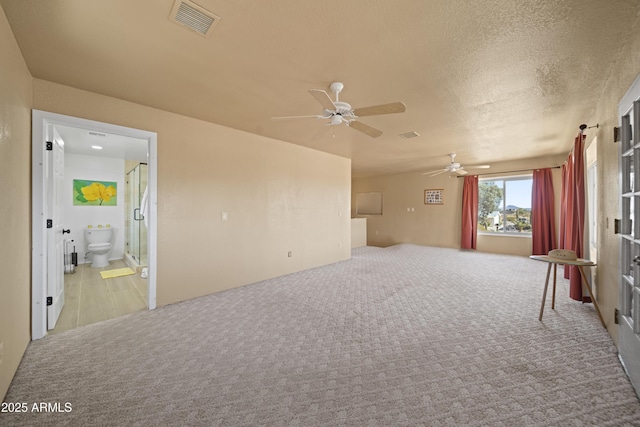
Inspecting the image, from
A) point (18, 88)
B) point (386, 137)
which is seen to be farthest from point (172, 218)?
A: point (386, 137)

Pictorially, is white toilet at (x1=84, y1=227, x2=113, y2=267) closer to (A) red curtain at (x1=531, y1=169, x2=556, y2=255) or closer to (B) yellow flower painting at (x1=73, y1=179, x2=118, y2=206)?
(B) yellow flower painting at (x1=73, y1=179, x2=118, y2=206)

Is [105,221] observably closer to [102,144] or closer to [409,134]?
[102,144]

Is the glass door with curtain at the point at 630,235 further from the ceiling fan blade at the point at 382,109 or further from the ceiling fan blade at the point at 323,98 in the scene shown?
the ceiling fan blade at the point at 323,98

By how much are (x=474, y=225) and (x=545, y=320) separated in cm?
498

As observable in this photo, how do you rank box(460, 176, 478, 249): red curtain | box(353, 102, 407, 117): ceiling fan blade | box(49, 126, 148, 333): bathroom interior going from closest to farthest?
box(353, 102, 407, 117): ceiling fan blade → box(49, 126, 148, 333): bathroom interior → box(460, 176, 478, 249): red curtain

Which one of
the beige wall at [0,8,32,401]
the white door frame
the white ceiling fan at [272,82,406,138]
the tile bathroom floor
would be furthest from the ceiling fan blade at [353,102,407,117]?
the tile bathroom floor

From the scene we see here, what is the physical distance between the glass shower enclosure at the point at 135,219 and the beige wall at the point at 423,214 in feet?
23.1

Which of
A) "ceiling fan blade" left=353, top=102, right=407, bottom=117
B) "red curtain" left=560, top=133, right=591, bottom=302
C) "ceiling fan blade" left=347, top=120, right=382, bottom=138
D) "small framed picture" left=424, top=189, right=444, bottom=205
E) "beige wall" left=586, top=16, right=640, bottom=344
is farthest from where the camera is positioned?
"small framed picture" left=424, top=189, right=444, bottom=205

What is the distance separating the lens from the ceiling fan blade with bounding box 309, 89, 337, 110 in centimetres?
217

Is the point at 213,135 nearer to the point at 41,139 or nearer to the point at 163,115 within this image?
the point at 163,115

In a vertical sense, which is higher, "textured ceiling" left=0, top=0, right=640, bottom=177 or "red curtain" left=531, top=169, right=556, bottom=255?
"textured ceiling" left=0, top=0, right=640, bottom=177

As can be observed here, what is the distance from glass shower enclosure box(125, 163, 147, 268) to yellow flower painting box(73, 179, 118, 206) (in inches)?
11.2

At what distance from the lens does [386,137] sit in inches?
177

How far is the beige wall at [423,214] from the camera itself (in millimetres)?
6853
